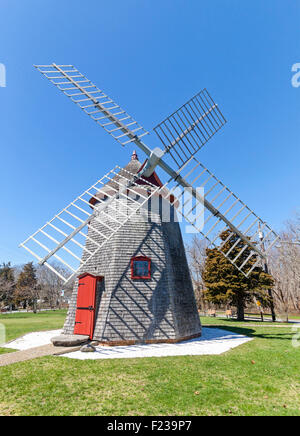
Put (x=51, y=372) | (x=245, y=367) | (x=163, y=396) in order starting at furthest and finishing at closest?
(x=245, y=367) < (x=51, y=372) < (x=163, y=396)

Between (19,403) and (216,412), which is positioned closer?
(216,412)

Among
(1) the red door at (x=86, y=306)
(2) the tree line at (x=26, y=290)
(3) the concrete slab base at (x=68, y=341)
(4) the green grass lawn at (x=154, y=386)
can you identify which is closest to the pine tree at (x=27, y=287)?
(2) the tree line at (x=26, y=290)

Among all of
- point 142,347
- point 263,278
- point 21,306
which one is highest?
point 263,278

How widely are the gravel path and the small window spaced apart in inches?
127

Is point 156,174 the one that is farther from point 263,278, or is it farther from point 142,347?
point 263,278

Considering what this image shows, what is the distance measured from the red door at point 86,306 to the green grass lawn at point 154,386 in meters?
2.11

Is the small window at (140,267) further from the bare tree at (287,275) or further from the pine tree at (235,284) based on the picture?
the bare tree at (287,275)

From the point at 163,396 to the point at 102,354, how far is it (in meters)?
3.55

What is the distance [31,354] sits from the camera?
7156 millimetres

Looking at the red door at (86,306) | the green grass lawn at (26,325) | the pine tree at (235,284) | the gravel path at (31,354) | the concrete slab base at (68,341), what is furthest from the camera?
the pine tree at (235,284)

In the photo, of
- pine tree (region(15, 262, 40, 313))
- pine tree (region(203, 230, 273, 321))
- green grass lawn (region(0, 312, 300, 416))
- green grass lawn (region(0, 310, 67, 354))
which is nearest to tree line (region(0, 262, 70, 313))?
pine tree (region(15, 262, 40, 313))

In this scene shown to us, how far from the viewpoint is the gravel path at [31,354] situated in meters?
6.55
